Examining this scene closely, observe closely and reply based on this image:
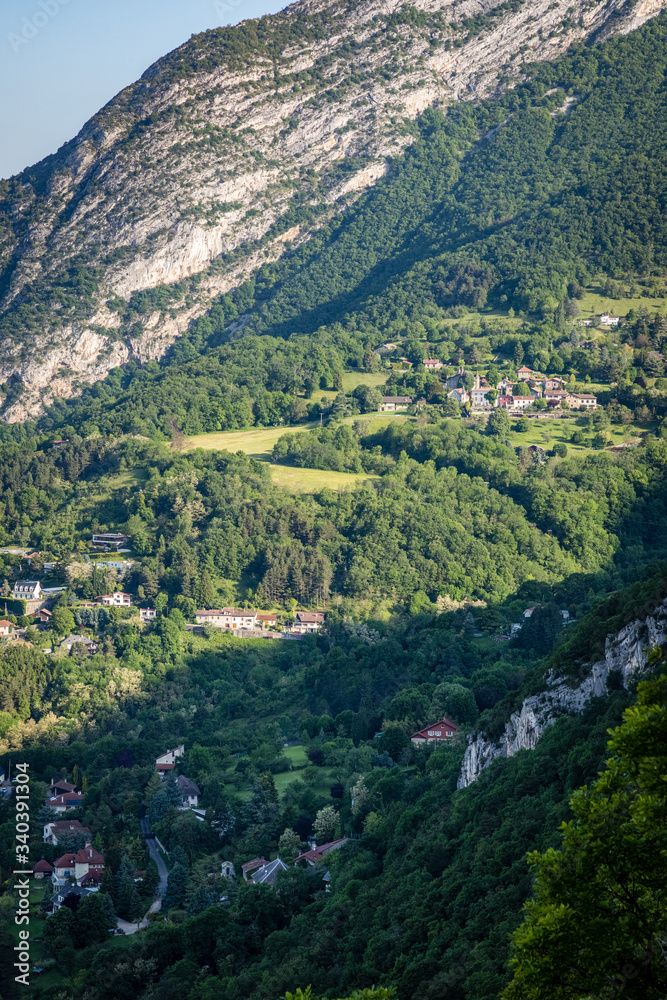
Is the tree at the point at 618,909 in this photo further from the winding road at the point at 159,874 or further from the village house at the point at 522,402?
the village house at the point at 522,402

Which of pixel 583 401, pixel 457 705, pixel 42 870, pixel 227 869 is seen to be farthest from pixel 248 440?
pixel 227 869

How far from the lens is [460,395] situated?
99750 mm

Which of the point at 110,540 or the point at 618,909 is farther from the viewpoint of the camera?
the point at 110,540

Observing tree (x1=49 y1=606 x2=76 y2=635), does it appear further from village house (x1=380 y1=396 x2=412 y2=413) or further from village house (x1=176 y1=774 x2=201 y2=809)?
village house (x1=380 y1=396 x2=412 y2=413)

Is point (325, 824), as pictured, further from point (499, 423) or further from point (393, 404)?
point (393, 404)

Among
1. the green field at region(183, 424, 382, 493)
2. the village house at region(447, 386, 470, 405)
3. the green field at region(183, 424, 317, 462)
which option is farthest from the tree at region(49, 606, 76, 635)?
the village house at region(447, 386, 470, 405)

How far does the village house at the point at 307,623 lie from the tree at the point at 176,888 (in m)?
27.5

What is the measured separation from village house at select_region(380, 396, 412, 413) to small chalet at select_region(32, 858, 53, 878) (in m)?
58.4

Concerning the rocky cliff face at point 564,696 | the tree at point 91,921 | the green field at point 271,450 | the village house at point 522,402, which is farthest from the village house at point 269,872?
the village house at point 522,402

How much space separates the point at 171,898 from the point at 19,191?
5889 inches

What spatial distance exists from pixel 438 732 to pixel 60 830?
16.5 m

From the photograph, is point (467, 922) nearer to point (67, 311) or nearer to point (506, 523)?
point (506, 523)

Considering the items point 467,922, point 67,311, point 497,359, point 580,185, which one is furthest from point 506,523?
point 67,311

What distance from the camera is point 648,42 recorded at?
152125mm
